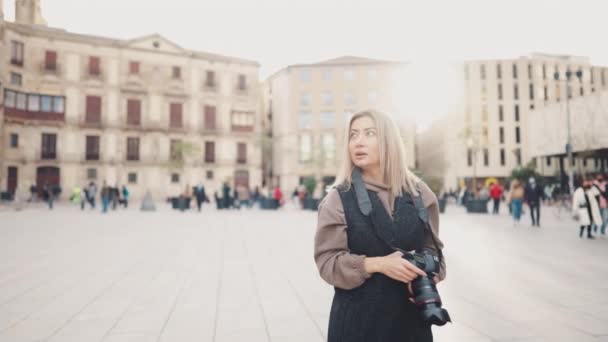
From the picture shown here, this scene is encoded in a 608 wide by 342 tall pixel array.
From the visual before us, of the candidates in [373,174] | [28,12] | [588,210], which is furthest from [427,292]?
[28,12]

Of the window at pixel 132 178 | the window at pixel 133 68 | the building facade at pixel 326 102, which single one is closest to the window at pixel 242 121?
the building facade at pixel 326 102

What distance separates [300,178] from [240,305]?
135 feet

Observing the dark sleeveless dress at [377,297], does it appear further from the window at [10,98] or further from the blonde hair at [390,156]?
the window at [10,98]

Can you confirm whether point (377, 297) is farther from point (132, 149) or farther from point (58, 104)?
point (58, 104)

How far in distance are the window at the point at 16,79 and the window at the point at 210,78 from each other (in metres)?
16.1

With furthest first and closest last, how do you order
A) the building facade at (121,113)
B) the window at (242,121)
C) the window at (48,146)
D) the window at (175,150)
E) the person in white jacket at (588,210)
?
the window at (242,121), the window at (175,150), the window at (48,146), the building facade at (121,113), the person in white jacket at (588,210)

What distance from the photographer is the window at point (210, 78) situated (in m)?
40.4

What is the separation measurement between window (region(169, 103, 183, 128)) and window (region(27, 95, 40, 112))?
11227mm

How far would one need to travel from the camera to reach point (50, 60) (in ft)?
113

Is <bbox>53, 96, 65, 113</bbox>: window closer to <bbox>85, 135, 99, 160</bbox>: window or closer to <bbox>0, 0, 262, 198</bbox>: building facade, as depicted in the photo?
<bbox>0, 0, 262, 198</bbox>: building facade

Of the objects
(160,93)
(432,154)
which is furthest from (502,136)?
(160,93)

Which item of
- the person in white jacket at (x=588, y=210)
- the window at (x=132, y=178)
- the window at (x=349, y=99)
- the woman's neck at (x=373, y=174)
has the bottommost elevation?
the person in white jacket at (x=588, y=210)

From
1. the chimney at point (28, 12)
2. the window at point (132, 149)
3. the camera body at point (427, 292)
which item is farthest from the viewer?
the window at point (132, 149)

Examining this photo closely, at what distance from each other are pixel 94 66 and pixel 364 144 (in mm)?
40996
